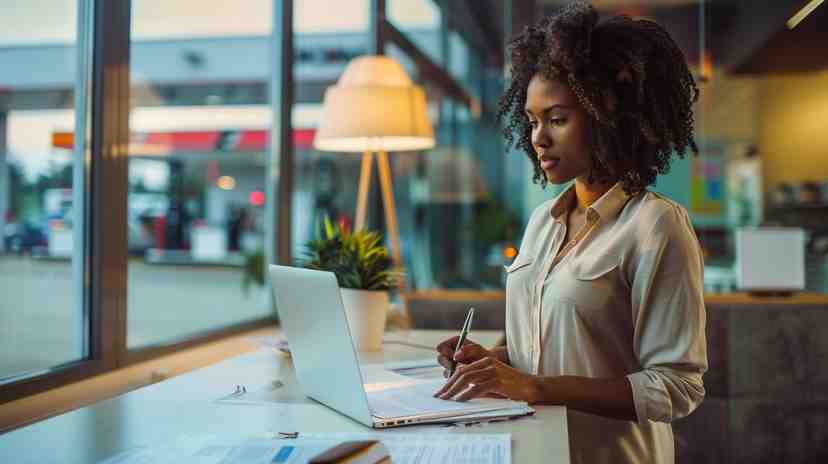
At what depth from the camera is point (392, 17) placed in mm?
4254

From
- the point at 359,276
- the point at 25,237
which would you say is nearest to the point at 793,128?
the point at 359,276

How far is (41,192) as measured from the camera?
2150 millimetres

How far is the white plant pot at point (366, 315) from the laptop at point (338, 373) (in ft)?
2.19

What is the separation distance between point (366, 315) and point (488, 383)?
0.90 meters

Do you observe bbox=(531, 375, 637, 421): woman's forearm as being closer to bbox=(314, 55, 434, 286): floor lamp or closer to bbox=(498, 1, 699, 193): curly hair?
bbox=(498, 1, 699, 193): curly hair

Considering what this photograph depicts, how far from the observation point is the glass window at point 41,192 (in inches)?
78.7

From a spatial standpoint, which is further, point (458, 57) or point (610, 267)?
point (458, 57)

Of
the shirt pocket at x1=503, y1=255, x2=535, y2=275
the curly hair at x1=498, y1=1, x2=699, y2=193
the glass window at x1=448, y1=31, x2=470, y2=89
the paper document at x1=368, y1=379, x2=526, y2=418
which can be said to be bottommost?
the paper document at x1=368, y1=379, x2=526, y2=418

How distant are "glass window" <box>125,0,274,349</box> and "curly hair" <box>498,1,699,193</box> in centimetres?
142

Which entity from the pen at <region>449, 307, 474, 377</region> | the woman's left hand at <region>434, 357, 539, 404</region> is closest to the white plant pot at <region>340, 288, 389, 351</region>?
the pen at <region>449, 307, 474, 377</region>

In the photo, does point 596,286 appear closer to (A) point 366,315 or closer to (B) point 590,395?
(B) point 590,395

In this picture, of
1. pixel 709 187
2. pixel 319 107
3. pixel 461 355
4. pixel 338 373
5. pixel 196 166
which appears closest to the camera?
pixel 338 373

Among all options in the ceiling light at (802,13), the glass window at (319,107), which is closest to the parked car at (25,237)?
the glass window at (319,107)

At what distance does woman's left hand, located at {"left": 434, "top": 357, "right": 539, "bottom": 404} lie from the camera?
51.3 inches
